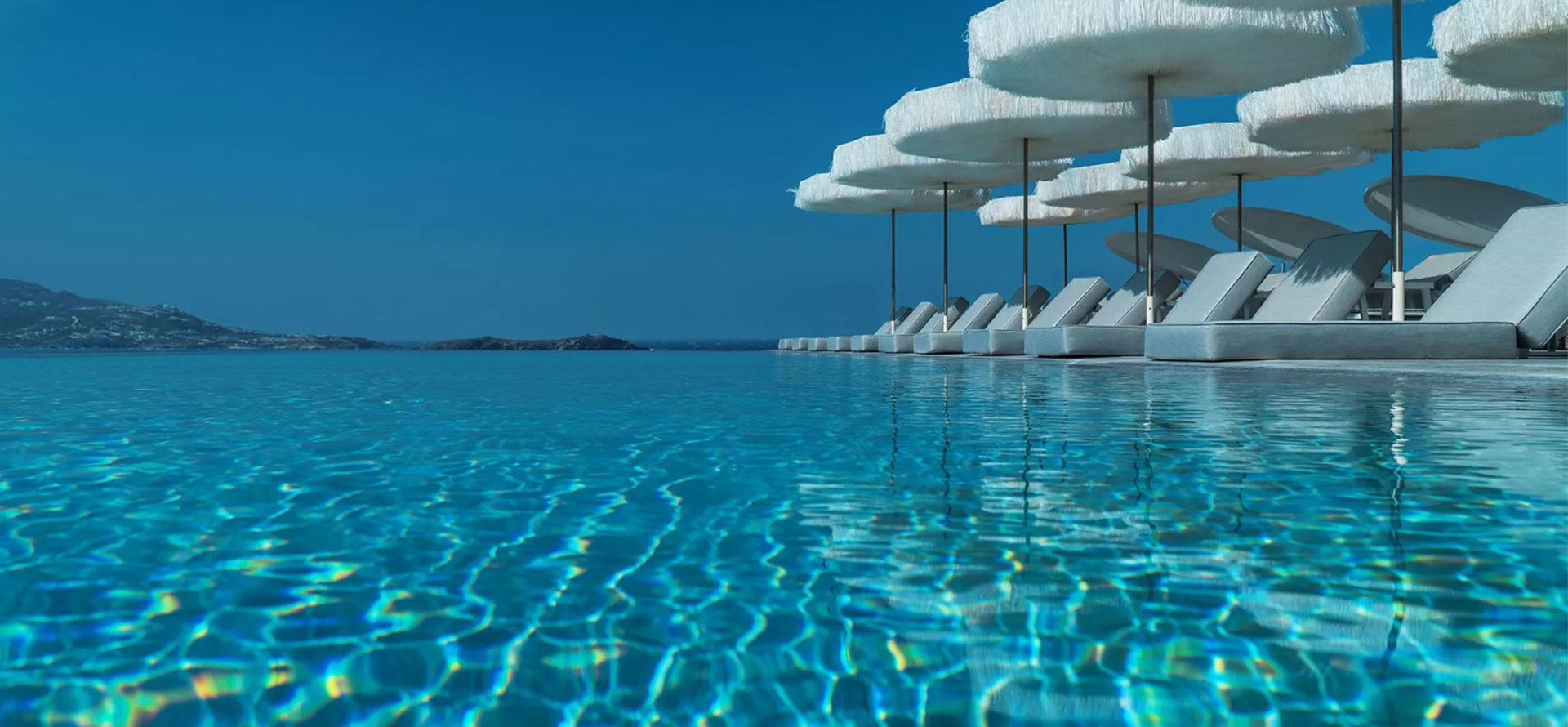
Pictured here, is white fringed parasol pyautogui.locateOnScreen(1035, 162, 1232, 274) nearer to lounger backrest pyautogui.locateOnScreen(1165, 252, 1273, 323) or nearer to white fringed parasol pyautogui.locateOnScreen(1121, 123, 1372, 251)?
white fringed parasol pyautogui.locateOnScreen(1121, 123, 1372, 251)

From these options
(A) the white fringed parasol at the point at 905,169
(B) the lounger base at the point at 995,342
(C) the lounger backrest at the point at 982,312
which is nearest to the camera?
(B) the lounger base at the point at 995,342

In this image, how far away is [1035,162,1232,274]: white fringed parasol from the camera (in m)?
19.7

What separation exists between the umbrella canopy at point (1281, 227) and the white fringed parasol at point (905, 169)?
957cm

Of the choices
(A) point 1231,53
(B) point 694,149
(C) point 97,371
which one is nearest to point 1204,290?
(A) point 1231,53

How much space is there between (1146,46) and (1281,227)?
17920 millimetres

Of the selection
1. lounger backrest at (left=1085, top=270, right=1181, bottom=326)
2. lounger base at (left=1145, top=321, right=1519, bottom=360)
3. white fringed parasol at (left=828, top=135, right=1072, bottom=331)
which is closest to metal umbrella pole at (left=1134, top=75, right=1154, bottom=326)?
lounger base at (left=1145, top=321, right=1519, bottom=360)

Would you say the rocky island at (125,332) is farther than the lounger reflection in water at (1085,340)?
Yes

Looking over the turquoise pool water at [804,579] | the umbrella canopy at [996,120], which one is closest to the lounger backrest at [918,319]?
the umbrella canopy at [996,120]

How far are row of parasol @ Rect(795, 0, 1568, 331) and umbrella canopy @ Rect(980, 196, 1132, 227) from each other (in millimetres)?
2730

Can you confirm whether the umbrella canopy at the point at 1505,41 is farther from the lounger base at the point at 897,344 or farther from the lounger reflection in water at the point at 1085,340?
the lounger base at the point at 897,344

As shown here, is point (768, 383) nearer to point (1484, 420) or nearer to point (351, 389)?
point (351, 389)

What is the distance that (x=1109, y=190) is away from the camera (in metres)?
19.7

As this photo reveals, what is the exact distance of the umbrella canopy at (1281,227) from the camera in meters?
26.1

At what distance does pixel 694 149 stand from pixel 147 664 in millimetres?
52446
